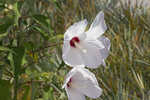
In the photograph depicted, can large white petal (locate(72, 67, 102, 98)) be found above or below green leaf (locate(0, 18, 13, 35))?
below

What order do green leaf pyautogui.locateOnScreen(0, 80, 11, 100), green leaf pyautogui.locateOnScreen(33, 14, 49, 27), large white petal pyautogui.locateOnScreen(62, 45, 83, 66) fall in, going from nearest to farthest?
1. large white petal pyautogui.locateOnScreen(62, 45, 83, 66)
2. green leaf pyautogui.locateOnScreen(0, 80, 11, 100)
3. green leaf pyautogui.locateOnScreen(33, 14, 49, 27)

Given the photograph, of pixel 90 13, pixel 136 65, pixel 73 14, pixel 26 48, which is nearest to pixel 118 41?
pixel 136 65

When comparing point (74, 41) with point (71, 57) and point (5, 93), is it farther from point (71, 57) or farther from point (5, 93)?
point (5, 93)

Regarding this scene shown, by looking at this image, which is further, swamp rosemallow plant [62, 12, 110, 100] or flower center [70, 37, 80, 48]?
flower center [70, 37, 80, 48]

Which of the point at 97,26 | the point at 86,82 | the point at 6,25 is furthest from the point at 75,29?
the point at 6,25

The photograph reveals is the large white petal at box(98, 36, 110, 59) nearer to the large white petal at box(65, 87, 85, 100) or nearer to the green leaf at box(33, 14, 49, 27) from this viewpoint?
the large white petal at box(65, 87, 85, 100)

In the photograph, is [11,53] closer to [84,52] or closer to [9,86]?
[9,86]

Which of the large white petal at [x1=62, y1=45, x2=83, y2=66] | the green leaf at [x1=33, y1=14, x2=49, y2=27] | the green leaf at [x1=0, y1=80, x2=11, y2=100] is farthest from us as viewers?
the green leaf at [x1=33, y1=14, x2=49, y2=27]

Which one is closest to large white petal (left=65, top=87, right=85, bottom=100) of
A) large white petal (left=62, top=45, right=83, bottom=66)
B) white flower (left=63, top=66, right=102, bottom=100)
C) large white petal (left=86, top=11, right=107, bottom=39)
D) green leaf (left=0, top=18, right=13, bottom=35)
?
white flower (left=63, top=66, right=102, bottom=100)
